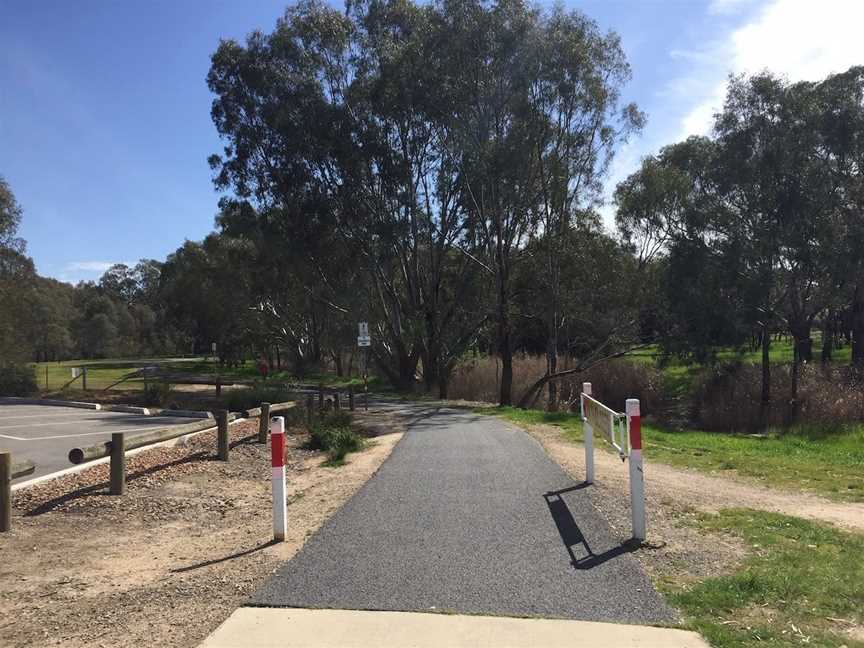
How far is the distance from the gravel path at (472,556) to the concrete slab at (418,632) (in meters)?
0.15

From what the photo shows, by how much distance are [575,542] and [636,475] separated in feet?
2.63

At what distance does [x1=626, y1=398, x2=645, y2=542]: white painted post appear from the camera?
6.17 metres

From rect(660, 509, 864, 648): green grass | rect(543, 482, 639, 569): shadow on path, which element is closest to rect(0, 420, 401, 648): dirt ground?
rect(543, 482, 639, 569): shadow on path

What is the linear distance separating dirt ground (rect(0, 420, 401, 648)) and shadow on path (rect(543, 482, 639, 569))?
7.67 feet

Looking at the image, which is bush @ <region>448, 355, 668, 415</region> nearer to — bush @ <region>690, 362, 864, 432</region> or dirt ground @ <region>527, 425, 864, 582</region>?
bush @ <region>690, 362, 864, 432</region>

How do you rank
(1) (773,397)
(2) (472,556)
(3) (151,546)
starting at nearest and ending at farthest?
(2) (472,556) < (3) (151,546) < (1) (773,397)

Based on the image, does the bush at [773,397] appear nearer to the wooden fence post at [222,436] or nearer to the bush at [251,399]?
the bush at [251,399]

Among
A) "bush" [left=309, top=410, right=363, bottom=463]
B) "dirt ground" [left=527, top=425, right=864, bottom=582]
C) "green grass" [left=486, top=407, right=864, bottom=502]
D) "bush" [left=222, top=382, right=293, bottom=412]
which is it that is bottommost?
Result: "green grass" [left=486, top=407, right=864, bottom=502]

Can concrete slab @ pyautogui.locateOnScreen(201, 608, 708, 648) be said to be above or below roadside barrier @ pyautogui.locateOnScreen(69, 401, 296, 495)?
below

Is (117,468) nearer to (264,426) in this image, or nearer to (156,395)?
(264,426)

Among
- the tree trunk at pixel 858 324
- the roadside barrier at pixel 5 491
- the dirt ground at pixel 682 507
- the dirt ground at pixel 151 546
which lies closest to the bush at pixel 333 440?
the dirt ground at pixel 151 546

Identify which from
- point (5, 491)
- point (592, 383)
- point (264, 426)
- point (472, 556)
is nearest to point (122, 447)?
point (5, 491)

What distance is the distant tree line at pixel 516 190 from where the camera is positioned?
25953 millimetres

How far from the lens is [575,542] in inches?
240
